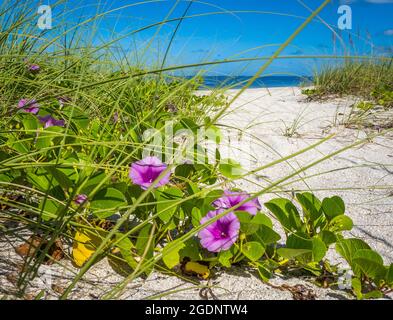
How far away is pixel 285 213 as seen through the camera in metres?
0.89

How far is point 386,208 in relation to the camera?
1.21 m

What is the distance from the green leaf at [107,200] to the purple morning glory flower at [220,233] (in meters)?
0.17

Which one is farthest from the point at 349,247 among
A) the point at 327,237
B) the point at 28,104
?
the point at 28,104

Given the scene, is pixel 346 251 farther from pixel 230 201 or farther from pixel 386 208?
pixel 386 208

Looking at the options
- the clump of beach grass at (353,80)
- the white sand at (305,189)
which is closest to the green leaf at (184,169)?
the white sand at (305,189)

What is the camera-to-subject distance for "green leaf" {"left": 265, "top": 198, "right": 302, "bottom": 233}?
867 mm

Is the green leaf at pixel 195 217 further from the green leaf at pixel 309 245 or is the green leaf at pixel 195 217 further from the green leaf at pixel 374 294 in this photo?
the green leaf at pixel 374 294

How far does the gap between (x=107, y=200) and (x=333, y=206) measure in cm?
48

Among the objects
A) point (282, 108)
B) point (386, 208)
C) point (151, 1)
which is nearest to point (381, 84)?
point (282, 108)

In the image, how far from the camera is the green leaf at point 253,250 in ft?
2.56

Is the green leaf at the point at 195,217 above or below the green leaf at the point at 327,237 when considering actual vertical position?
above

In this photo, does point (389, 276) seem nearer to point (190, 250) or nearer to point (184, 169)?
point (190, 250)

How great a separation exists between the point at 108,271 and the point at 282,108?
257cm

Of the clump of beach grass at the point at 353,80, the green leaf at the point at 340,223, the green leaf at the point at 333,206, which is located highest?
the clump of beach grass at the point at 353,80
